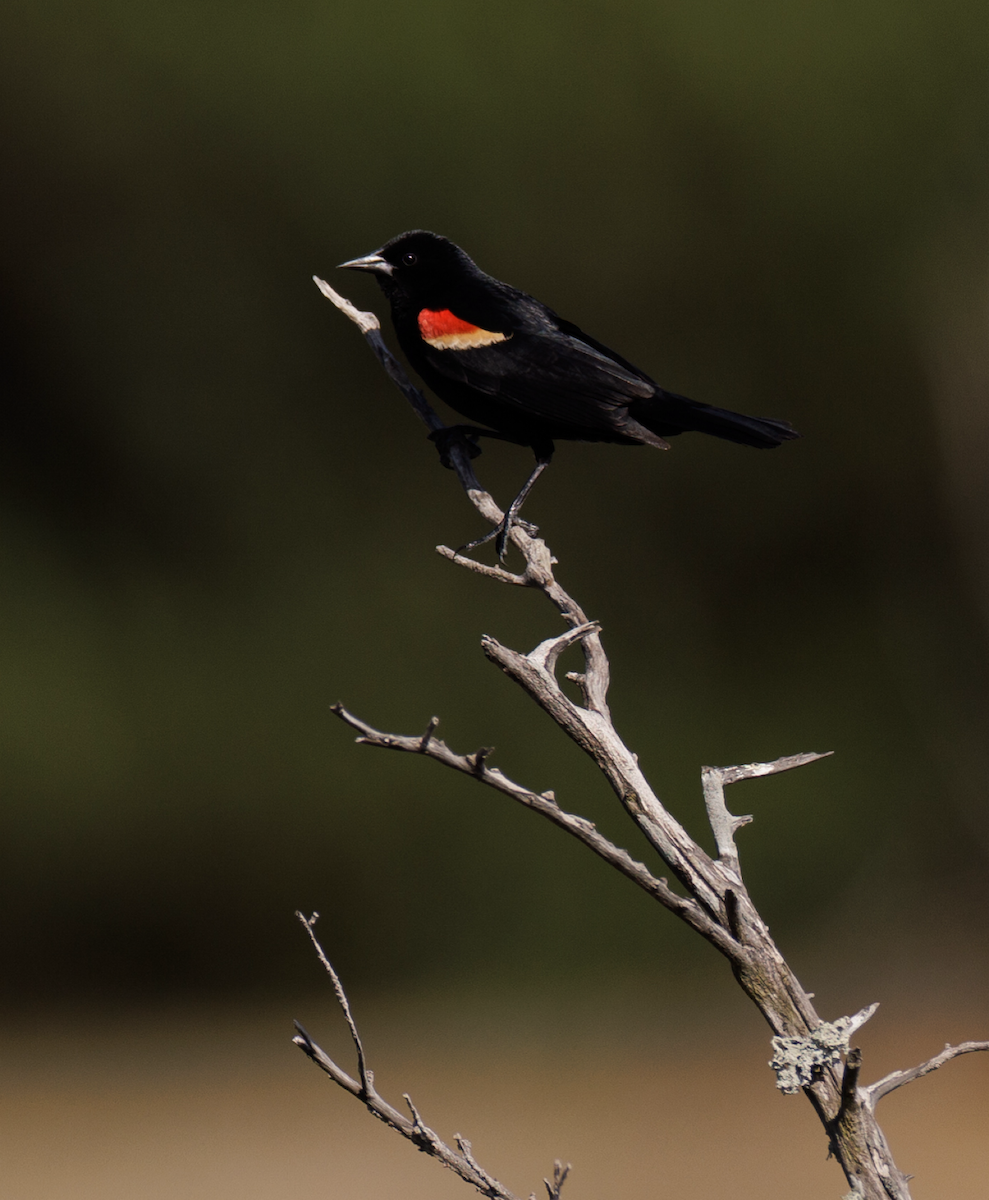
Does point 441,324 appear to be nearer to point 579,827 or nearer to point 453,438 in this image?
point 453,438

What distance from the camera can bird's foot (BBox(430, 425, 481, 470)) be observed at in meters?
1.97

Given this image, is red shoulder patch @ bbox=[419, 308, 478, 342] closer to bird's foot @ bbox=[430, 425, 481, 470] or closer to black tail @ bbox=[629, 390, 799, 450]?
bird's foot @ bbox=[430, 425, 481, 470]

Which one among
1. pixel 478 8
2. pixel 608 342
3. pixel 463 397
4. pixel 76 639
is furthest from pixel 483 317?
pixel 76 639

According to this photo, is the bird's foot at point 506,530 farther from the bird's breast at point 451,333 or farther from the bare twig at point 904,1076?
the bare twig at point 904,1076

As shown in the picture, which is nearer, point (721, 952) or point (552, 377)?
point (721, 952)

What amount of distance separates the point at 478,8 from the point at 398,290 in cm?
300

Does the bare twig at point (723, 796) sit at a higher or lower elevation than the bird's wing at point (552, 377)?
lower

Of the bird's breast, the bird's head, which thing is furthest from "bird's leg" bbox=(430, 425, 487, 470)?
the bird's head

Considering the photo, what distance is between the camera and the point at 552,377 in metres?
1.90

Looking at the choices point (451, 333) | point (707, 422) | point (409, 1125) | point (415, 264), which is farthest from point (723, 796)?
point (415, 264)

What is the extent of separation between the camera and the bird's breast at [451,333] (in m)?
1.98

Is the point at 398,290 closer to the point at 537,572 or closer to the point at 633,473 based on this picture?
the point at 537,572

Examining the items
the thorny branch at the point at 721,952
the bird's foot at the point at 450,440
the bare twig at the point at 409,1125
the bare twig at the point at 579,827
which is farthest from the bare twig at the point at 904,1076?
the bird's foot at the point at 450,440

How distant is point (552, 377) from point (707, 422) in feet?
0.91
